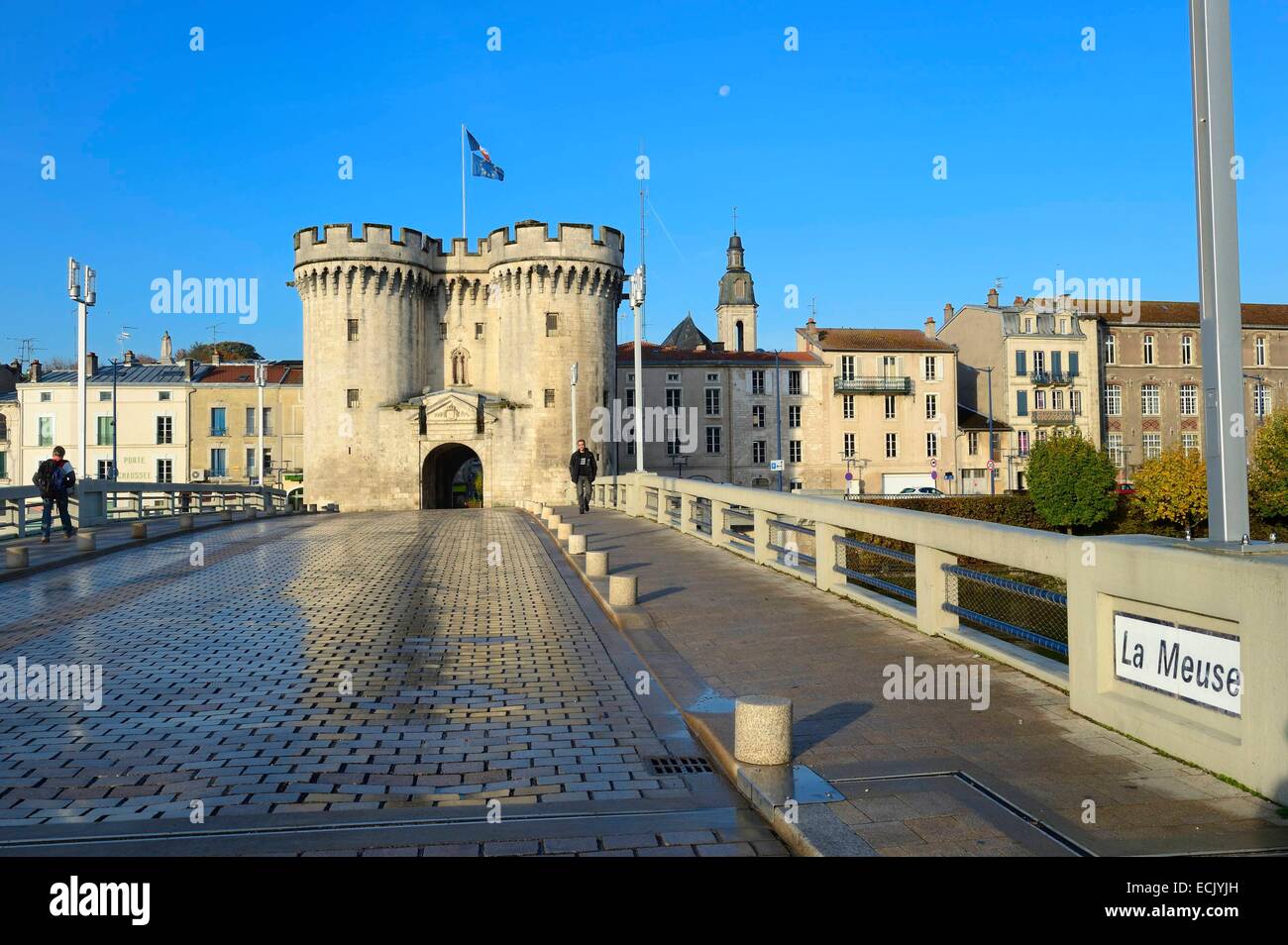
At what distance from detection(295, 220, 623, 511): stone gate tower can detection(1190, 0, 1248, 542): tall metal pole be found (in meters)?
43.9

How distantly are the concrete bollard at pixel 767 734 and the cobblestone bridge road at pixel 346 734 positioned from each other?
260 mm

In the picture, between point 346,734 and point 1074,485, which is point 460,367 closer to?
point 1074,485

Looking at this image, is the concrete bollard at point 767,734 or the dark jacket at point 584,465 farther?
the dark jacket at point 584,465

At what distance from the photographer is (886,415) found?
2534 inches

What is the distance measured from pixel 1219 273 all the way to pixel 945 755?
3.08m

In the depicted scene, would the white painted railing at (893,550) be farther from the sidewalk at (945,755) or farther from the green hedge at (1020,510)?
the green hedge at (1020,510)

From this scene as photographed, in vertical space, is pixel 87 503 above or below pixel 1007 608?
above

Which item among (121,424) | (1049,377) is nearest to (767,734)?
(1049,377)

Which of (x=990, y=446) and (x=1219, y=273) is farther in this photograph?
(x=990, y=446)

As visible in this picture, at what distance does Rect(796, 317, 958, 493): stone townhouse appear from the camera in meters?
64.1

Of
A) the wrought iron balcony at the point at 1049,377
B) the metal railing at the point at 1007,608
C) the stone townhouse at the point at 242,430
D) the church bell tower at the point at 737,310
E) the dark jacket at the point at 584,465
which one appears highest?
the church bell tower at the point at 737,310

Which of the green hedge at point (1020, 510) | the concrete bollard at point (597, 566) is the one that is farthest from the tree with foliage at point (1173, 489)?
the concrete bollard at point (597, 566)

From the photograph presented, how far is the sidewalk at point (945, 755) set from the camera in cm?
435
